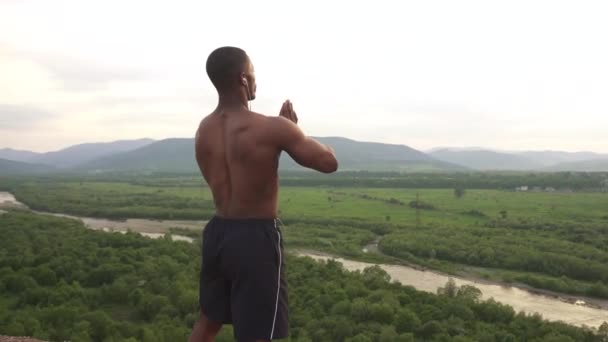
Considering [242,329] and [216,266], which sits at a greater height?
[216,266]

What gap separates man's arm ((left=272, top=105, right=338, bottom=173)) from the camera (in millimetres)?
2891

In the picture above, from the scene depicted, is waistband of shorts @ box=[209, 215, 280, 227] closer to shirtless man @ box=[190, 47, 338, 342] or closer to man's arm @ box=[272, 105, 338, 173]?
shirtless man @ box=[190, 47, 338, 342]

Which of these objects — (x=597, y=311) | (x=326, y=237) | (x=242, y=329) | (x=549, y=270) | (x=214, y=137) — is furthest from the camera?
(x=326, y=237)

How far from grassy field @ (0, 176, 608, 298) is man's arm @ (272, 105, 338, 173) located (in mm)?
24886

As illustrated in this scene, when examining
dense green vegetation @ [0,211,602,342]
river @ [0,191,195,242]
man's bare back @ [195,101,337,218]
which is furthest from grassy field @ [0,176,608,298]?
man's bare back @ [195,101,337,218]

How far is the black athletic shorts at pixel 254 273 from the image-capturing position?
9.67 ft

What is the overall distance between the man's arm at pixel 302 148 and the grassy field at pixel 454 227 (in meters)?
24.9

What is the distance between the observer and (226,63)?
123 inches

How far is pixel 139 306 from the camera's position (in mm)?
16906

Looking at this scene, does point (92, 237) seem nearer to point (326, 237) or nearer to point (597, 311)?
point (326, 237)

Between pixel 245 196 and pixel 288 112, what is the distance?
548 mm

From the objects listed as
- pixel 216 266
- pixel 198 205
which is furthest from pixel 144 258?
pixel 198 205

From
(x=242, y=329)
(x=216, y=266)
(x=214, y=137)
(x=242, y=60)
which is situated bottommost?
(x=242, y=329)

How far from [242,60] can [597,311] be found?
22.7m
